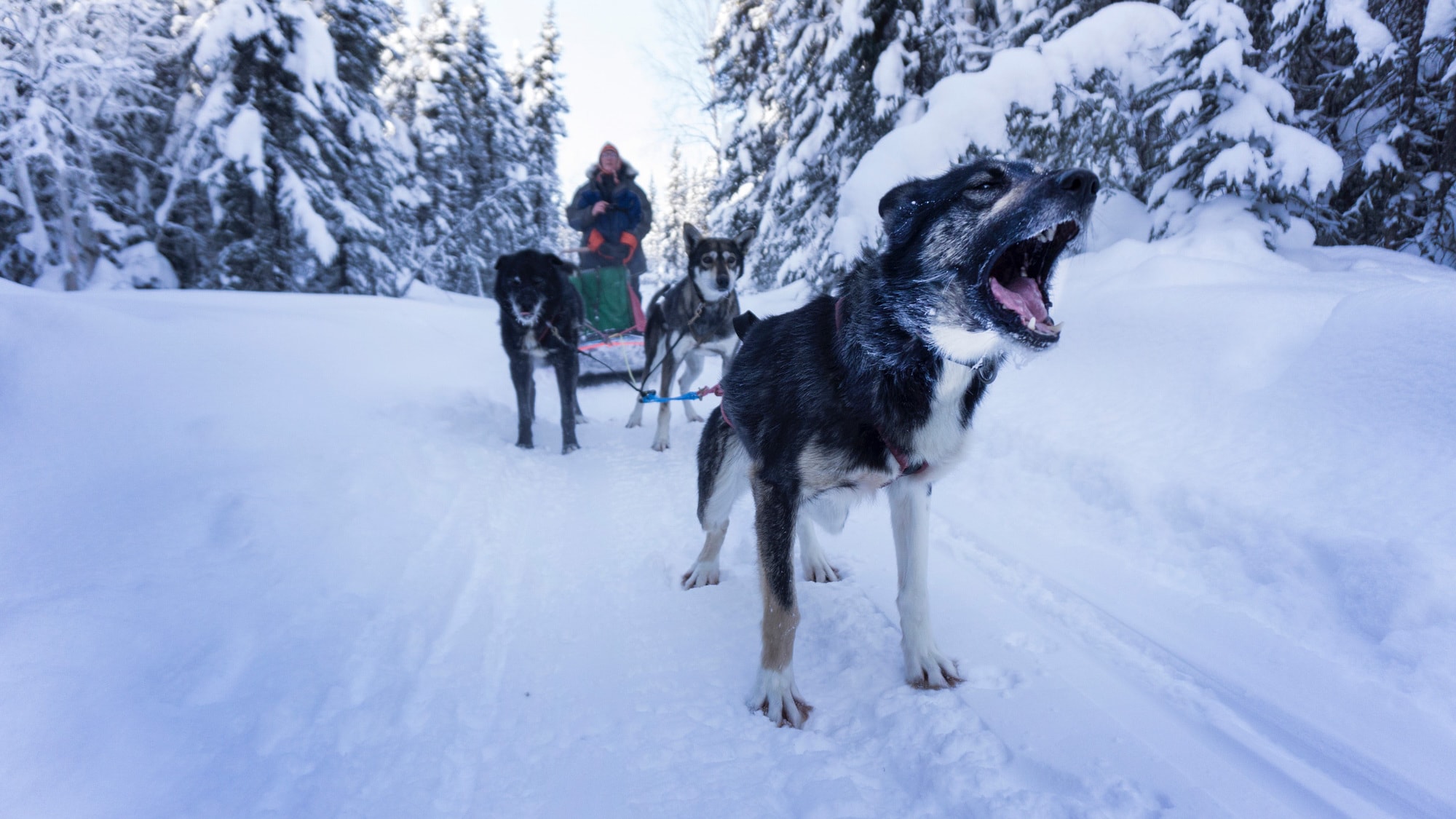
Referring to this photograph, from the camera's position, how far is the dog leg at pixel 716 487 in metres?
2.59

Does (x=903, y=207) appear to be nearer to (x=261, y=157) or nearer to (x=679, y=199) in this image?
(x=261, y=157)

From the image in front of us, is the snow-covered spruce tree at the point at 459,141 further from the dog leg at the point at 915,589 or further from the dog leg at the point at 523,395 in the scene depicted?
the dog leg at the point at 915,589

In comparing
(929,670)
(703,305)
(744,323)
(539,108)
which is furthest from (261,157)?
(539,108)

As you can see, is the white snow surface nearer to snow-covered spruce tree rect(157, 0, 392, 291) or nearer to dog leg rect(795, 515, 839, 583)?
dog leg rect(795, 515, 839, 583)

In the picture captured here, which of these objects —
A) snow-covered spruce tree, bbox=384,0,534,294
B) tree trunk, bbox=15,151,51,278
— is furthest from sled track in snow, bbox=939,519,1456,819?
snow-covered spruce tree, bbox=384,0,534,294

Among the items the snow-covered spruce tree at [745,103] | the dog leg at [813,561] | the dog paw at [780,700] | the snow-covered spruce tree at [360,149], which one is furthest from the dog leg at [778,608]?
the snow-covered spruce tree at [360,149]

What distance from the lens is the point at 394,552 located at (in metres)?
2.70

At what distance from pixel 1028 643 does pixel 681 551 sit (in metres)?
1.63

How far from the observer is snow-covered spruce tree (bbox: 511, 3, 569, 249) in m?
25.5

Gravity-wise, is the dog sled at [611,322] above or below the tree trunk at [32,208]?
below

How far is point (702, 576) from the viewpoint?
2713 mm

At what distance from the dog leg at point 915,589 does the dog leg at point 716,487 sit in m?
0.70

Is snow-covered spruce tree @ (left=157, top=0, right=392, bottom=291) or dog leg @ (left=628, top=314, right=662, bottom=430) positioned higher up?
snow-covered spruce tree @ (left=157, top=0, right=392, bottom=291)

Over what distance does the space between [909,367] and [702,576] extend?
1423 millimetres
